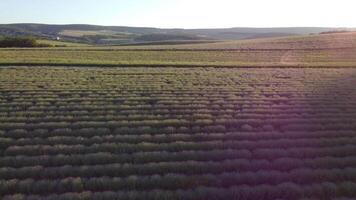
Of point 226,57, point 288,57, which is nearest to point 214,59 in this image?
point 226,57

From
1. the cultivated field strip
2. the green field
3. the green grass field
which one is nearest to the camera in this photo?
the cultivated field strip

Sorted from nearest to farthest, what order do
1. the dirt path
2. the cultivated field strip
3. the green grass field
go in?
1. the cultivated field strip
2. the green grass field
3. the dirt path

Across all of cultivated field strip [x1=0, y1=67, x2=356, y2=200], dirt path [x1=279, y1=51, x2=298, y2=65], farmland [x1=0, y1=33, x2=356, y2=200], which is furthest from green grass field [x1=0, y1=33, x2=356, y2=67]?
cultivated field strip [x1=0, y1=67, x2=356, y2=200]

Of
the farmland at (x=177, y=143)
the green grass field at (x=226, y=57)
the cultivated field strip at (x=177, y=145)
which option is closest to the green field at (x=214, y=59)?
the green grass field at (x=226, y=57)

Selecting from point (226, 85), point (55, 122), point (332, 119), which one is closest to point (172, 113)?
point (55, 122)

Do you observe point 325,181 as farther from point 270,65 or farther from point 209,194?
point 270,65

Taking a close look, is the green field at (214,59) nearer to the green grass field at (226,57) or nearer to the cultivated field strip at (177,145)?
the green grass field at (226,57)

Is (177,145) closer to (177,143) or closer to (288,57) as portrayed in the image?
(177,143)

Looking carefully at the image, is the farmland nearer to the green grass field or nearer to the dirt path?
the green grass field
